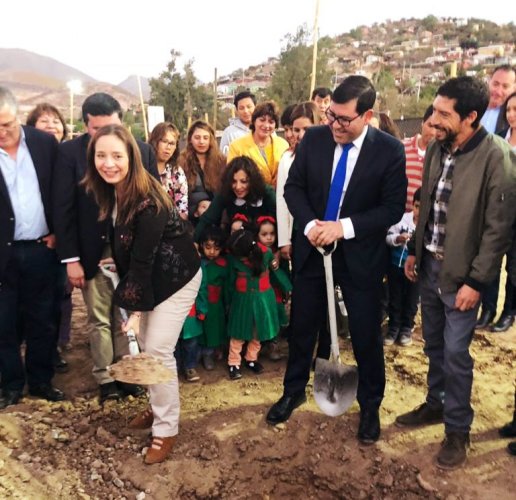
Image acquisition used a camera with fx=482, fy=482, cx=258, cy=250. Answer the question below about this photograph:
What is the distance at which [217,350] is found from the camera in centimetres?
402

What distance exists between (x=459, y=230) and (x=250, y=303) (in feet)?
5.54

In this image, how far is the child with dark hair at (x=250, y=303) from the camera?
11.9ft

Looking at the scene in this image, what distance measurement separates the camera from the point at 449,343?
268cm

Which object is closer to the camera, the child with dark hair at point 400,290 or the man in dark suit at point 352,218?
the man in dark suit at point 352,218

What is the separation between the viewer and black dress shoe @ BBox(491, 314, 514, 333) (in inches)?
174

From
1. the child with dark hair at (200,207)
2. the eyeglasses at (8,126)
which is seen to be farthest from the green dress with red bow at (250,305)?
the eyeglasses at (8,126)

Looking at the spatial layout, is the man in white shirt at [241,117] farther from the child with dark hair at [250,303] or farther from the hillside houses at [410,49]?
the hillside houses at [410,49]

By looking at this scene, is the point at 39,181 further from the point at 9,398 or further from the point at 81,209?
the point at 9,398

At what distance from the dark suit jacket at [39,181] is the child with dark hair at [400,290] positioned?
2.55m

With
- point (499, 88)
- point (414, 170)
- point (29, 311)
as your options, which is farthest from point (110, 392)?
point (499, 88)

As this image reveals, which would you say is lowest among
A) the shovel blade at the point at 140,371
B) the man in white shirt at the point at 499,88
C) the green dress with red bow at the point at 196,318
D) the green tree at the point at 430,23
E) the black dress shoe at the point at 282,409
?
the black dress shoe at the point at 282,409

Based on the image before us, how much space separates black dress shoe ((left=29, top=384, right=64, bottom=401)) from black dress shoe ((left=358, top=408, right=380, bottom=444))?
2095mm

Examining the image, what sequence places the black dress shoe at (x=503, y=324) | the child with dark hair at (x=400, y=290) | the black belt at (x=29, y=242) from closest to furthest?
the black belt at (x=29, y=242) → the child with dark hair at (x=400, y=290) → the black dress shoe at (x=503, y=324)

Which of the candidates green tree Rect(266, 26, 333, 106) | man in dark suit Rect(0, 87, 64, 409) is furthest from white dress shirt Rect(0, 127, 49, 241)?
green tree Rect(266, 26, 333, 106)
